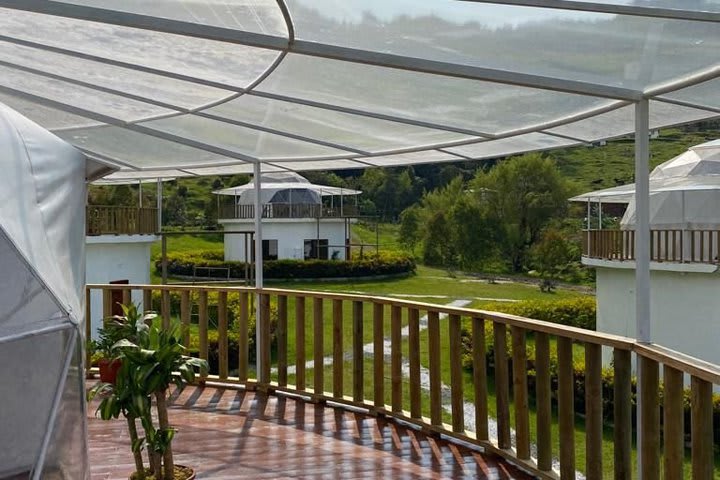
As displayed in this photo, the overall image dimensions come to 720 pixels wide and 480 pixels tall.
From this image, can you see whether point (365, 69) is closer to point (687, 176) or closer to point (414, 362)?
point (414, 362)

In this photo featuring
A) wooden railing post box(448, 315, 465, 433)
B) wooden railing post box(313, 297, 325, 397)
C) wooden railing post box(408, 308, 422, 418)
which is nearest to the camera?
wooden railing post box(448, 315, 465, 433)

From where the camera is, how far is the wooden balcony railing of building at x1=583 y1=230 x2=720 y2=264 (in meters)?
16.3

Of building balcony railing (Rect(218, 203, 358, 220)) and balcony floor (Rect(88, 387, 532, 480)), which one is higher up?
building balcony railing (Rect(218, 203, 358, 220))

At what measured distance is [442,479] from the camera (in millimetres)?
4250

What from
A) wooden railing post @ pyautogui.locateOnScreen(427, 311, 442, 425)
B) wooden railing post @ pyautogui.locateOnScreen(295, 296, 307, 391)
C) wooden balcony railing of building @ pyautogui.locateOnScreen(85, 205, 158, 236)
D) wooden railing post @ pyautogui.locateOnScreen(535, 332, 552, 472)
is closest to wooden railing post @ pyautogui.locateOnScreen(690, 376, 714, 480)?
wooden railing post @ pyautogui.locateOnScreen(535, 332, 552, 472)

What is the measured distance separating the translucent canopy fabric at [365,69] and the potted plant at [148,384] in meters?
1.51

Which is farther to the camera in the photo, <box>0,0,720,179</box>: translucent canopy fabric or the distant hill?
the distant hill

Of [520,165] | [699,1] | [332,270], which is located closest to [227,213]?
[332,270]

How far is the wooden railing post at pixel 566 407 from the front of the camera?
3.88 meters

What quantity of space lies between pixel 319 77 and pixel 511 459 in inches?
104

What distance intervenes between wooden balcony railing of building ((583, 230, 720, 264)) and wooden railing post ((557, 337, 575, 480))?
1261cm

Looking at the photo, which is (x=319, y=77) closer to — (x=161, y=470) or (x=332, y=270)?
(x=161, y=470)

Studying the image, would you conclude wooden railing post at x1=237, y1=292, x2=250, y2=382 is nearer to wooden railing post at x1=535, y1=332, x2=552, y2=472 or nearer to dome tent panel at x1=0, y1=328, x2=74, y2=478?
wooden railing post at x1=535, y1=332, x2=552, y2=472

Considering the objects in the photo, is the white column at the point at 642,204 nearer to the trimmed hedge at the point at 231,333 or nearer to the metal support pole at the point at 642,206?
the metal support pole at the point at 642,206
